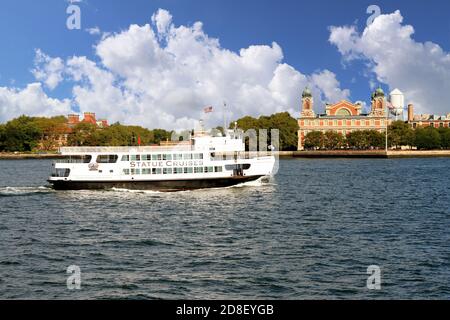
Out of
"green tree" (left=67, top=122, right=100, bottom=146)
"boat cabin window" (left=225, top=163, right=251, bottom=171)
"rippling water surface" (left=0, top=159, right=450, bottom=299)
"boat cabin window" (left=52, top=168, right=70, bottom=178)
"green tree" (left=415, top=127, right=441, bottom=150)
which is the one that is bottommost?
"rippling water surface" (left=0, top=159, right=450, bottom=299)

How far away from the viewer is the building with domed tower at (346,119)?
19088 cm

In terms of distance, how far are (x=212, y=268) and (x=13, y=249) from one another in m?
10.8

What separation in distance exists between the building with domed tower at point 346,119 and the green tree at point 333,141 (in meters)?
12.3

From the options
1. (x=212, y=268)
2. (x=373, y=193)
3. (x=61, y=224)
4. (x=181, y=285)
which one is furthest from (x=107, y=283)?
(x=373, y=193)

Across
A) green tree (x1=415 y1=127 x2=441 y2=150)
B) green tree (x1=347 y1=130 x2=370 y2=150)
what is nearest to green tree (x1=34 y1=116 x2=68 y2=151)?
green tree (x1=347 y1=130 x2=370 y2=150)

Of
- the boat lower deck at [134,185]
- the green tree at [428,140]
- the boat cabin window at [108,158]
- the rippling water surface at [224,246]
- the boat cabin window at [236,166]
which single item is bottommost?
the rippling water surface at [224,246]

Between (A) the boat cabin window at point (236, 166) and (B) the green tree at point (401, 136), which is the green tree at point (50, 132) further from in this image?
(A) the boat cabin window at point (236, 166)

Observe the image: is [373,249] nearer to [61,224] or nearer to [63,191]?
[61,224]

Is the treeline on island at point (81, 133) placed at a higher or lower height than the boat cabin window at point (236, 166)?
higher

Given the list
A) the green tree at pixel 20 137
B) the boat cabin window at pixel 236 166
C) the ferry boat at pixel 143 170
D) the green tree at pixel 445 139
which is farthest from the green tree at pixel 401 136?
the ferry boat at pixel 143 170

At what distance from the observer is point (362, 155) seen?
154750 millimetres

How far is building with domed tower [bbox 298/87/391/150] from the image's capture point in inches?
7515

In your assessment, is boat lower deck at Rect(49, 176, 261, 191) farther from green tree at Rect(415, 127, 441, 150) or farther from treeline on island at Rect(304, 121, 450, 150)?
green tree at Rect(415, 127, 441, 150)

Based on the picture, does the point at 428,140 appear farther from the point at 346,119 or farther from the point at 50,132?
the point at 50,132
